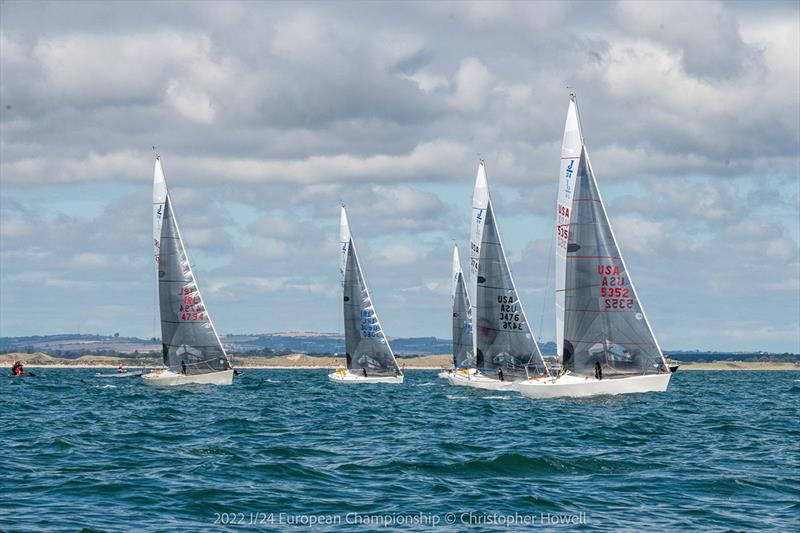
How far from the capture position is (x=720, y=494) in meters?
24.9

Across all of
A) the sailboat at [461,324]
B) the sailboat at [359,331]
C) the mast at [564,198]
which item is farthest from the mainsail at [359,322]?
the mast at [564,198]

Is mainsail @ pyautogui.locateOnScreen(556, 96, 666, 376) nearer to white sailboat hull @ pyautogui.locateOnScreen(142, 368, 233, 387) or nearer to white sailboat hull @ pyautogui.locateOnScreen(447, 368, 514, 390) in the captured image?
white sailboat hull @ pyautogui.locateOnScreen(447, 368, 514, 390)

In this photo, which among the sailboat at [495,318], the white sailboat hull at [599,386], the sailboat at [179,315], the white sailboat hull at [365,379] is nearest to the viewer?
the white sailboat hull at [599,386]

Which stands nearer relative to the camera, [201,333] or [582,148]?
[582,148]

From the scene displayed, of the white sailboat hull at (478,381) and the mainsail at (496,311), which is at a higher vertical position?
the mainsail at (496,311)

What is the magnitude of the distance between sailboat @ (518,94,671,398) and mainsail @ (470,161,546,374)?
53.4ft

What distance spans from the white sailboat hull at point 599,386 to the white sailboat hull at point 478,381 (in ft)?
49.2

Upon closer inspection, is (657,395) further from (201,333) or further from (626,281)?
(201,333)

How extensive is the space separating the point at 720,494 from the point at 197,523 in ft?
39.2

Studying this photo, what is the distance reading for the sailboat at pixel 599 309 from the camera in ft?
181

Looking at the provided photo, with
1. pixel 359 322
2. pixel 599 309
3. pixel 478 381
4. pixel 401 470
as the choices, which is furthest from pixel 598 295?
pixel 359 322

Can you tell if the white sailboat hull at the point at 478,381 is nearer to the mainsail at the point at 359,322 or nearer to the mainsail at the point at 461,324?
the mainsail at the point at 359,322

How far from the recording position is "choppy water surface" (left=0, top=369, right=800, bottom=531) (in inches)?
880

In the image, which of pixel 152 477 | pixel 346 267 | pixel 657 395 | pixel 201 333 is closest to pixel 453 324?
pixel 346 267
